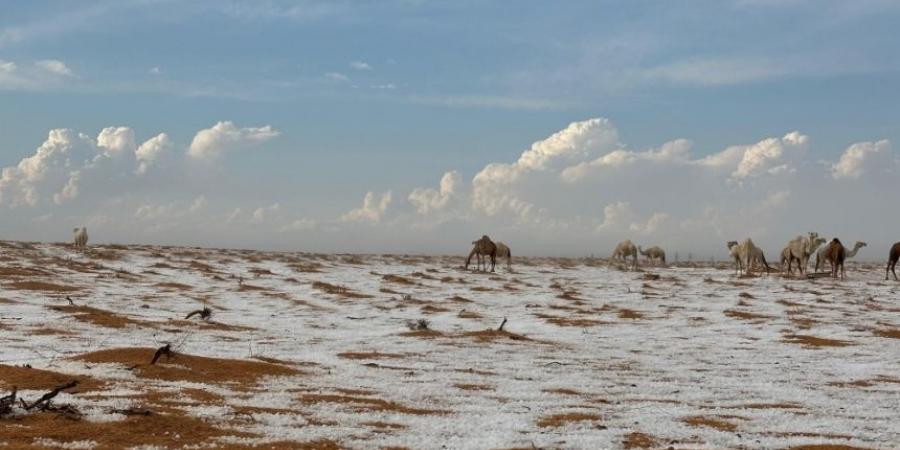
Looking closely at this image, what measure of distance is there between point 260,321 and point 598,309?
438 inches

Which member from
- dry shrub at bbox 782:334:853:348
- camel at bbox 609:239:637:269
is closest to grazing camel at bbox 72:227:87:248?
camel at bbox 609:239:637:269

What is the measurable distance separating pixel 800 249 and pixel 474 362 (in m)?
35.5

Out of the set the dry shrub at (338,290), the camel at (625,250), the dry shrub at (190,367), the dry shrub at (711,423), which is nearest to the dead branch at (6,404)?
the dry shrub at (190,367)

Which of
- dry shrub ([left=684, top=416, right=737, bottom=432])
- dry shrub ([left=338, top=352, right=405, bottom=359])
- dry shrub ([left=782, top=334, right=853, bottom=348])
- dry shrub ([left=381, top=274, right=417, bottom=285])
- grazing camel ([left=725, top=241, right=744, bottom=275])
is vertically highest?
grazing camel ([left=725, top=241, right=744, bottom=275])

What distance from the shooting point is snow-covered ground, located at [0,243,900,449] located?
7988mm

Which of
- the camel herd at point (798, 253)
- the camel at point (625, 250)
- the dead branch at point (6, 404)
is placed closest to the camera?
the dead branch at point (6, 404)

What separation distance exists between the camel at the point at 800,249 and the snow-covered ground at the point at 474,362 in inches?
520

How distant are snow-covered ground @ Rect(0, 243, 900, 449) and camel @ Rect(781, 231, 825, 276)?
1321 centimetres

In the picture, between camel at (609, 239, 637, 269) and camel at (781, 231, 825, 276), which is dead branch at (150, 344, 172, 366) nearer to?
camel at (781, 231, 825, 276)

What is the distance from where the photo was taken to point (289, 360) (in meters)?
12.6

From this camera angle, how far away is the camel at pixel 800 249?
4300 centimetres

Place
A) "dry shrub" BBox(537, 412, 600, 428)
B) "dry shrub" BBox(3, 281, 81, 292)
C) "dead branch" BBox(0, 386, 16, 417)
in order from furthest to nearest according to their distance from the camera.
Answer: "dry shrub" BBox(3, 281, 81, 292) < "dry shrub" BBox(537, 412, 600, 428) < "dead branch" BBox(0, 386, 16, 417)

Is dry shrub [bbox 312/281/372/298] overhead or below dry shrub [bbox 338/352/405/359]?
overhead

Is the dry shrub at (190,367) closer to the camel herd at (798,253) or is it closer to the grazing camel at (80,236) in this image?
the camel herd at (798,253)
